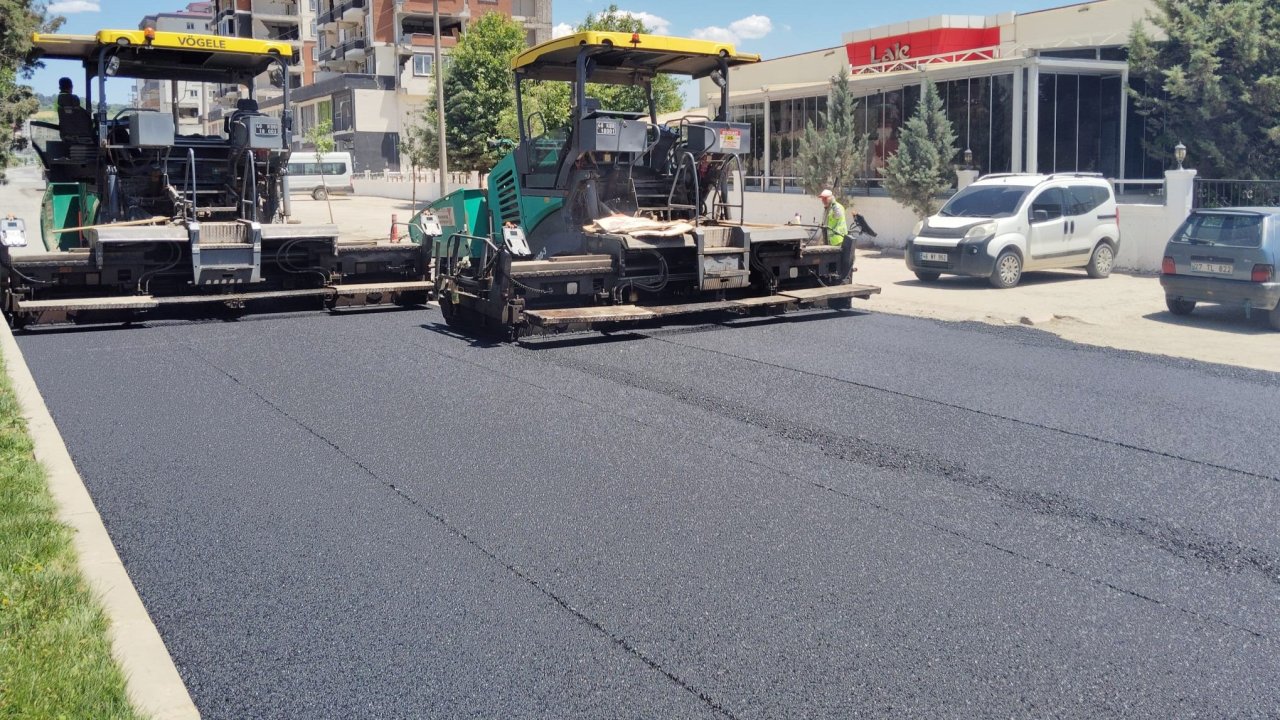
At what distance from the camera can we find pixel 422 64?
A: 71500 mm

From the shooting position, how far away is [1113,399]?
8656 mm

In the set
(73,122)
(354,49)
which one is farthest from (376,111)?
(73,122)

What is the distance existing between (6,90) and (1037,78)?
89.2 ft

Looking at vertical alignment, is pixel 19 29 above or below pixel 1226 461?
above

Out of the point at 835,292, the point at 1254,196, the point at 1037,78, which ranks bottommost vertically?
the point at 835,292

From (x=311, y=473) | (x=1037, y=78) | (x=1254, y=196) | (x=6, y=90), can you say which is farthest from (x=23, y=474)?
(x=6, y=90)

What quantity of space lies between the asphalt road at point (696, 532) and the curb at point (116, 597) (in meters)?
0.16

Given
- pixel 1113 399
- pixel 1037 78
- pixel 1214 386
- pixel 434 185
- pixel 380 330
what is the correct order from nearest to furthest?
pixel 1113 399 < pixel 1214 386 < pixel 380 330 < pixel 1037 78 < pixel 434 185

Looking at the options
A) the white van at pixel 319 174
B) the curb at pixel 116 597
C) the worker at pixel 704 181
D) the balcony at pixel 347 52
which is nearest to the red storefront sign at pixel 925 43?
the white van at pixel 319 174

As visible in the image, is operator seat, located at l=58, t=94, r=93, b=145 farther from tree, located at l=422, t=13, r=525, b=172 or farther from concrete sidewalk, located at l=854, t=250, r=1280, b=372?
tree, located at l=422, t=13, r=525, b=172

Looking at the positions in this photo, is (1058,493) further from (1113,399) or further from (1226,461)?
(1113,399)

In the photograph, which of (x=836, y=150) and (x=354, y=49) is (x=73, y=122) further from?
(x=354, y=49)

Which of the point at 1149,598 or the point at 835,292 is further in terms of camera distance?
the point at 835,292

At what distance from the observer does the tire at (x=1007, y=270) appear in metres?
17.4
